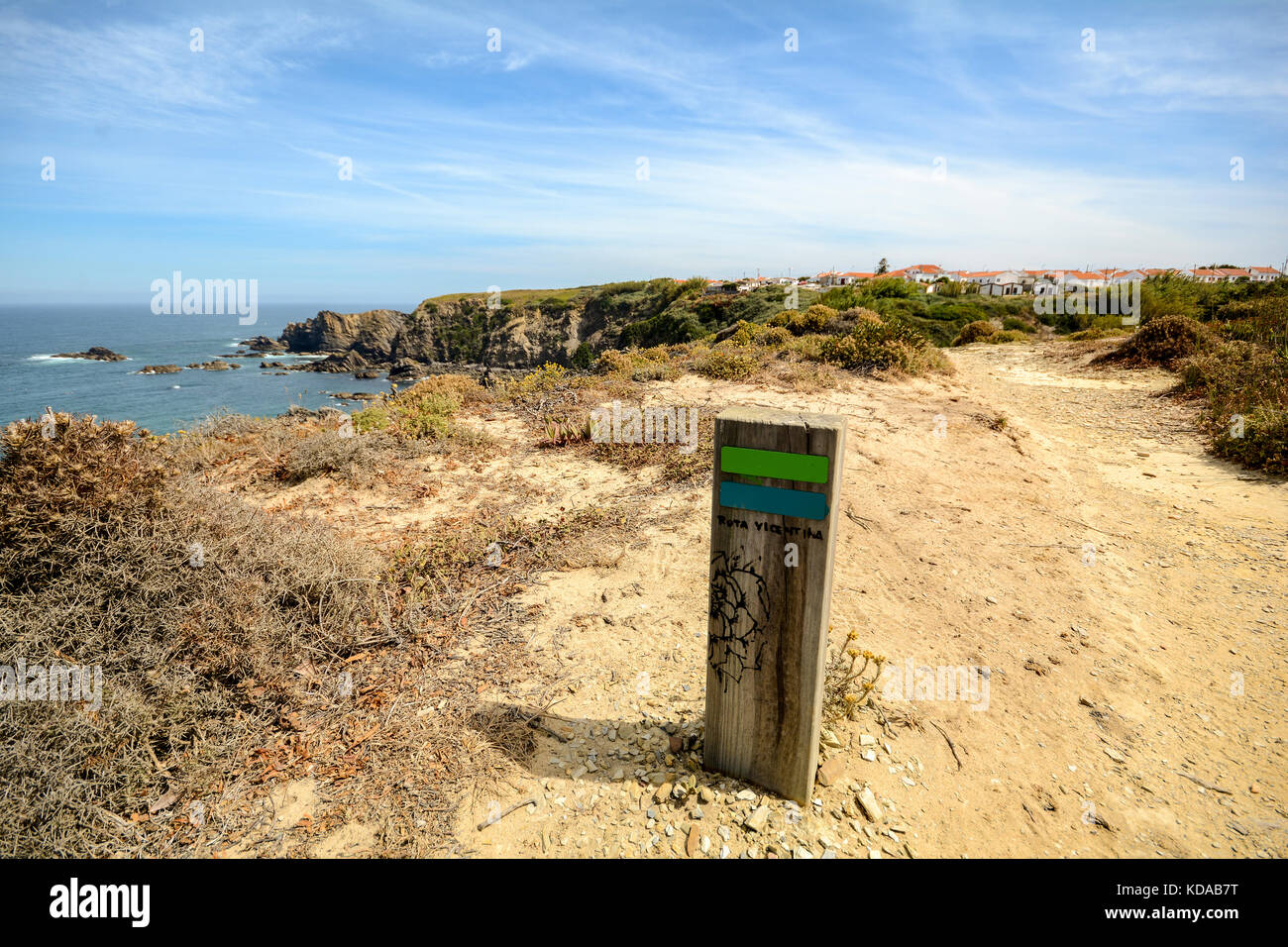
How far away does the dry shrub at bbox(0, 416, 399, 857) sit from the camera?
2455 millimetres

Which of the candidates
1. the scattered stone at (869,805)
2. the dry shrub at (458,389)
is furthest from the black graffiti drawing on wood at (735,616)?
the dry shrub at (458,389)

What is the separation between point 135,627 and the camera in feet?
9.82

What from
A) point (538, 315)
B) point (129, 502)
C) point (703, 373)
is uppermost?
point (538, 315)

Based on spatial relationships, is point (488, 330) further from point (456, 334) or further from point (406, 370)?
point (406, 370)

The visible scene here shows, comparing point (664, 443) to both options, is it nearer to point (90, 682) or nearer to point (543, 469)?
point (543, 469)

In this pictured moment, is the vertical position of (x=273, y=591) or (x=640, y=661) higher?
(x=273, y=591)

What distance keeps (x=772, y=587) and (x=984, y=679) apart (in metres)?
2.24

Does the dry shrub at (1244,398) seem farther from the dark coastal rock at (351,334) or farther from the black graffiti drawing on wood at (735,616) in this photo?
the dark coastal rock at (351,334)

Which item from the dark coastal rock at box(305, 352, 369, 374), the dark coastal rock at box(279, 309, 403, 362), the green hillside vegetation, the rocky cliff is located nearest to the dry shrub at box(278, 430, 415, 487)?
the green hillside vegetation

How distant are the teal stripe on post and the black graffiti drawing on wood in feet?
0.73

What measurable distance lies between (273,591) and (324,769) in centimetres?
126

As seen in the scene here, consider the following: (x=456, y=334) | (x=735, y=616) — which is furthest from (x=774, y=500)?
(x=456, y=334)

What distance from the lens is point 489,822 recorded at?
2566 mm
